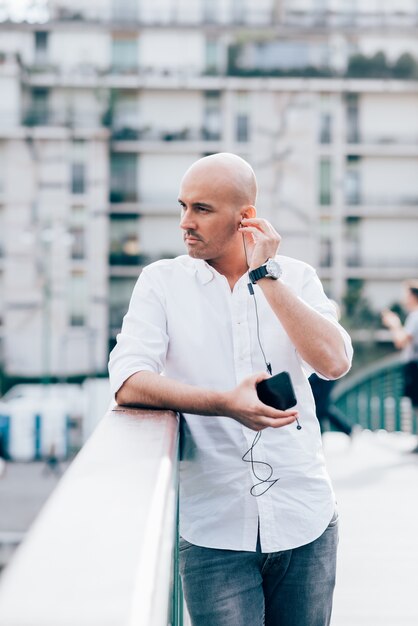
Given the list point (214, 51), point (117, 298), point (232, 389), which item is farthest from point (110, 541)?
point (214, 51)

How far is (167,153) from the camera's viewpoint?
4088 cm

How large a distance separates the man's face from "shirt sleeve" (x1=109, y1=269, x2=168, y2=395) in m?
0.15

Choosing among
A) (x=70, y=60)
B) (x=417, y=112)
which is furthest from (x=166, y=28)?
(x=417, y=112)

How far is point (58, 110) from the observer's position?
41.2 metres

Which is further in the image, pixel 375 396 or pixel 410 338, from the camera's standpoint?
pixel 375 396

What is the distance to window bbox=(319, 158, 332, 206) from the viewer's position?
41.2 meters

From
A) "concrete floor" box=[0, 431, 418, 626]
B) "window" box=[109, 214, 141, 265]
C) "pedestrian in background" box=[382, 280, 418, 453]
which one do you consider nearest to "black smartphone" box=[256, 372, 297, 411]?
"concrete floor" box=[0, 431, 418, 626]

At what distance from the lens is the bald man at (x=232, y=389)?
1955mm

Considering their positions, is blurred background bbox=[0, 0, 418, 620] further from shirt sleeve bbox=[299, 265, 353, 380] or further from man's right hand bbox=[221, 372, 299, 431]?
man's right hand bbox=[221, 372, 299, 431]

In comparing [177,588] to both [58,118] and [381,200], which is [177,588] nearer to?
[381,200]

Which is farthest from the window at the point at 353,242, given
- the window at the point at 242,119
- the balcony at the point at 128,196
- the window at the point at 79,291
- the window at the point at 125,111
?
the window at the point at 79,291

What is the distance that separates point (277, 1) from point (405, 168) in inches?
407

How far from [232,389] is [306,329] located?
8.7 inches

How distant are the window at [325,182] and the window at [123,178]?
28.9 ft
